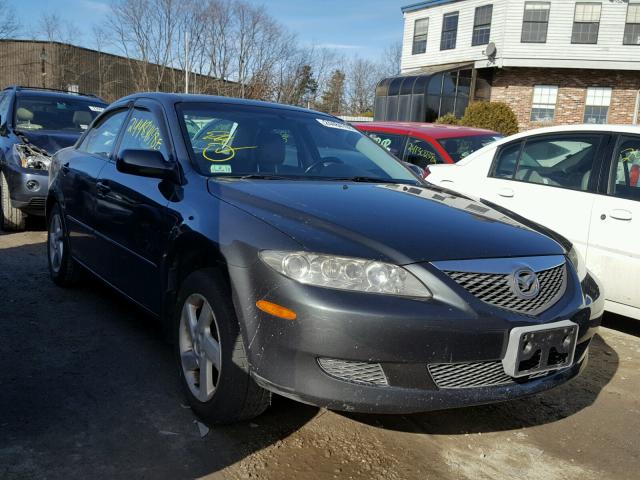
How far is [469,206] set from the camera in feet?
11.0

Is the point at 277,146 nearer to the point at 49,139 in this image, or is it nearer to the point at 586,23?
the point at 49,139

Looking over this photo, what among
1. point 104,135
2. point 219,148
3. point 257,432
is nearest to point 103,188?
point 104,135

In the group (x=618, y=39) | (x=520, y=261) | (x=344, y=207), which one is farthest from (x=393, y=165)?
(x=618, y=39)

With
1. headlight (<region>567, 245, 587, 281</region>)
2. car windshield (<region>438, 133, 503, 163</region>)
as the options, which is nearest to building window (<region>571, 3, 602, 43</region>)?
car windshield (<region>438, 133, 503, 163</region>)

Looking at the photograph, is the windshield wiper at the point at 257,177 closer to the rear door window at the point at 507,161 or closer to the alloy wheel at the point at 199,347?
the alloy wheel at the point at 199,347

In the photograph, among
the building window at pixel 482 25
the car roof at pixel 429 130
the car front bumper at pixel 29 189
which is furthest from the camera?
the building window at pixel 482 25

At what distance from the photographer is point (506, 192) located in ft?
17.2

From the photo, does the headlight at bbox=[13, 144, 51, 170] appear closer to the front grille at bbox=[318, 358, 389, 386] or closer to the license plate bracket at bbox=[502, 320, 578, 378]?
the front grille at bbox=[318, 358, 389, 386]

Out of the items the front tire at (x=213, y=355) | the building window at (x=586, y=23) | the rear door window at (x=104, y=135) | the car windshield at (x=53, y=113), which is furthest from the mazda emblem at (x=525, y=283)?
the building window at (x=586, y=23)

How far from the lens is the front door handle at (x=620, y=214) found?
439 cm

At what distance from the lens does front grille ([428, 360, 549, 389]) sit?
7.88 ft

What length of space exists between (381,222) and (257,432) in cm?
114

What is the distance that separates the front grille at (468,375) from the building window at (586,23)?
2521cm

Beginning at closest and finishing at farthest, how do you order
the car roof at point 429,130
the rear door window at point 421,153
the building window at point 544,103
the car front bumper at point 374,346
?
the car front bumper at point 374,346 < the rear door window at point 421,153 < the car roof at point 429,130 < the building window at point 544,103
